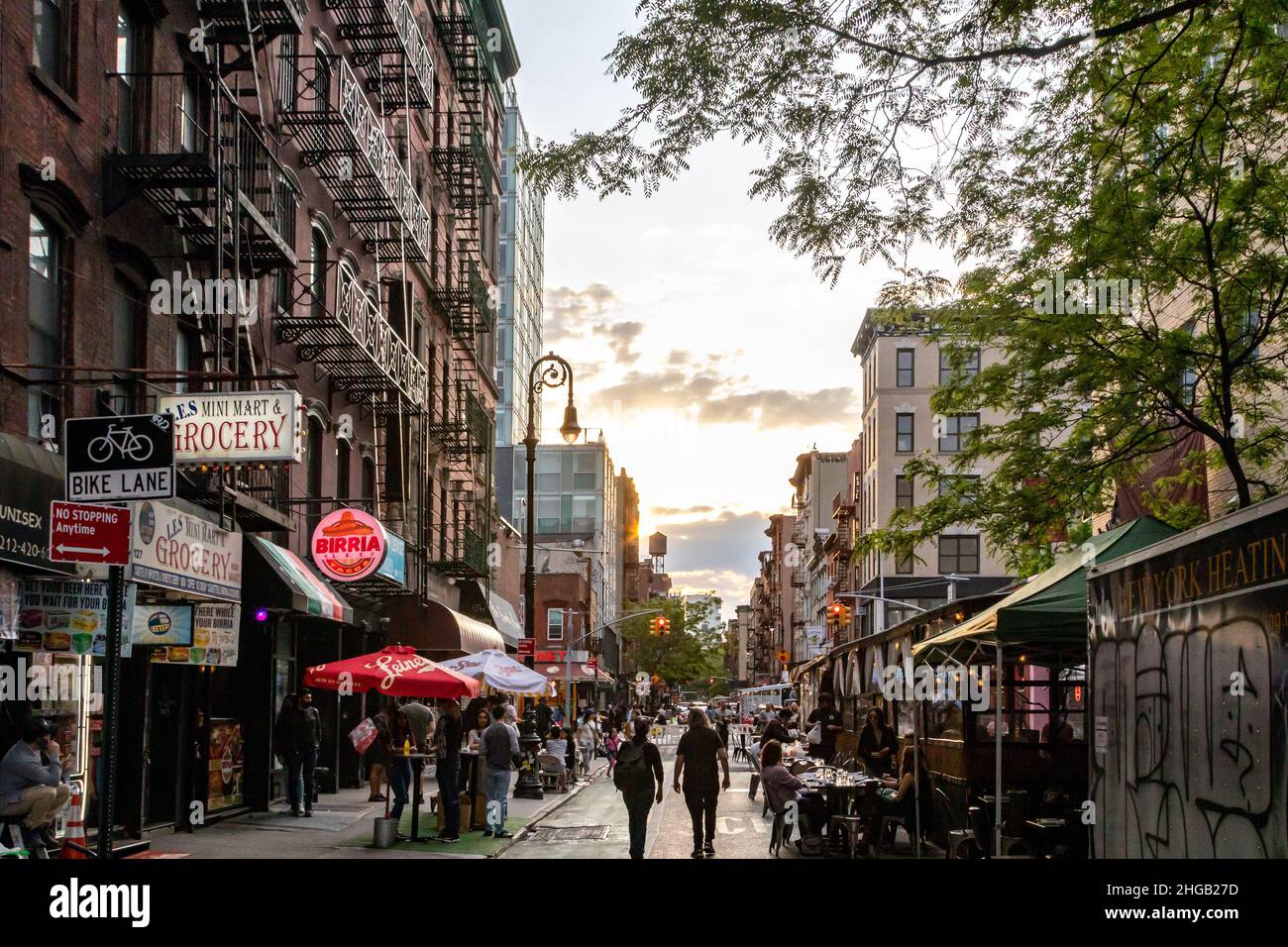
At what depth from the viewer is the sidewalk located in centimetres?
1786

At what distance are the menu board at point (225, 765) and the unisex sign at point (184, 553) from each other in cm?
346

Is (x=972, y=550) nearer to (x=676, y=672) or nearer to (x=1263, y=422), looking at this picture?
(x=1263, y=422)

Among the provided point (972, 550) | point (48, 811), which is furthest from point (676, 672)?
point (48, 811)

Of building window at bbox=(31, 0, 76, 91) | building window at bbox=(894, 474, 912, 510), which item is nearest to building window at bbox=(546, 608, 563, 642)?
building window at bbox=(894, 474, 912, 510)

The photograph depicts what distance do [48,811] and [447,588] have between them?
91.1 ft

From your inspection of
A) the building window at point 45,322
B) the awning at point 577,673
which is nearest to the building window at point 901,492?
the awning at point 577,673

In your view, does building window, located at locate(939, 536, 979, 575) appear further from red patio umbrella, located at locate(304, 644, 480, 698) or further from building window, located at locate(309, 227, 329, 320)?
red patio umbrella, located at locate(304, 644, 480, 698)

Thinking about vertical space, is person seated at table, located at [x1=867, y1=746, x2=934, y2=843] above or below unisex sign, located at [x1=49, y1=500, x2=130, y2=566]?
below

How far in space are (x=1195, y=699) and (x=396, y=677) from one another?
1426 cm

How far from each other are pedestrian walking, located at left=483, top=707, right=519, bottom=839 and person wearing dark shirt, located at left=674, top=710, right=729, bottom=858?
459 cm

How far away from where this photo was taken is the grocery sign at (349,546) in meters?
23.7

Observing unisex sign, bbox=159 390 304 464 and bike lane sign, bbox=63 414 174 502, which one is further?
unisex sign, bbox=159 390 304 464

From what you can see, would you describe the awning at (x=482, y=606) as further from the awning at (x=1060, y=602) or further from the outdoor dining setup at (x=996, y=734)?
the awning at (x=1060, y=602)
